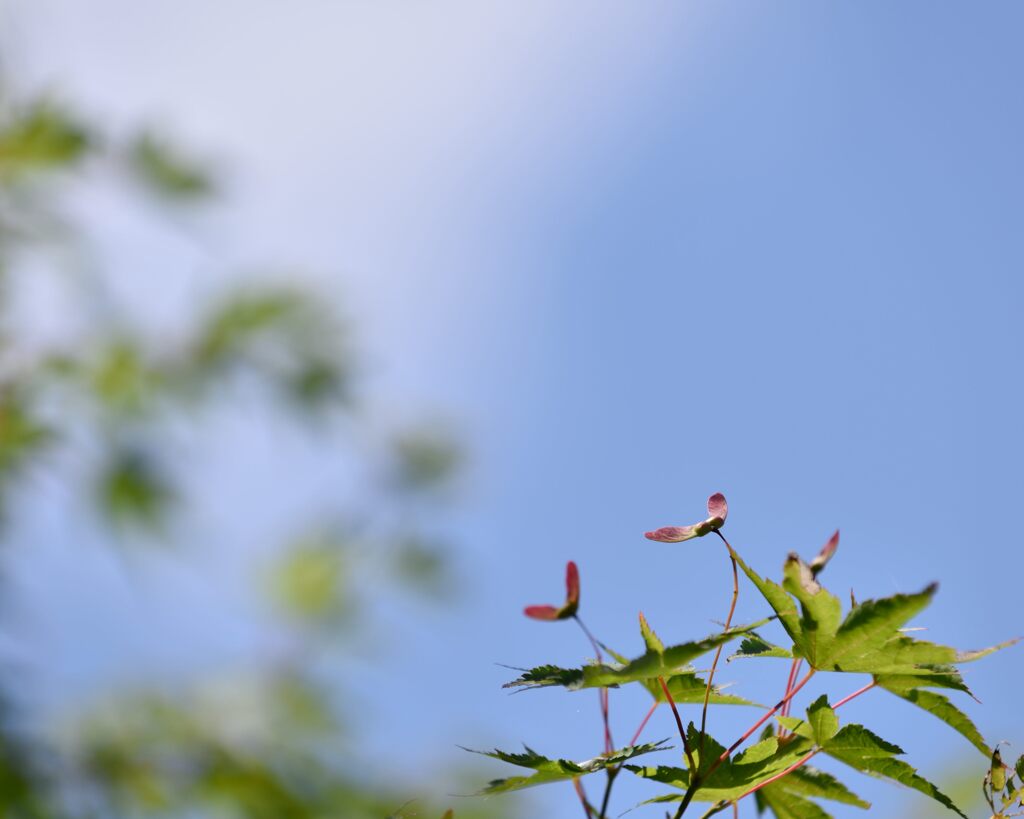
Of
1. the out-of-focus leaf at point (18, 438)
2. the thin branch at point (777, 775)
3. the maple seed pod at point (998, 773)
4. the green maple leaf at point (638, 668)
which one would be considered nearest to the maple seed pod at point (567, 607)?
the green maple leaf at point (638, 668)

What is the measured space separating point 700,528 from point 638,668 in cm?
9

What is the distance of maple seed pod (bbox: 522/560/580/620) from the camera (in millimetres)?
448

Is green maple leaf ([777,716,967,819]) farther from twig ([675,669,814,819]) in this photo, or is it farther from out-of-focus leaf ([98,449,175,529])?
out-of-focus leaf ([98,449,175,529])

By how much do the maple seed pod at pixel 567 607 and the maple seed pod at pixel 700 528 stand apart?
5 cm

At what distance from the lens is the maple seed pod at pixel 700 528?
18.6 inches

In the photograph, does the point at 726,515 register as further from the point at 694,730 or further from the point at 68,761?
the point at 68,761

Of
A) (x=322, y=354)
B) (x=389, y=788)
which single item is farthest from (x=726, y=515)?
(x=322, y=354)

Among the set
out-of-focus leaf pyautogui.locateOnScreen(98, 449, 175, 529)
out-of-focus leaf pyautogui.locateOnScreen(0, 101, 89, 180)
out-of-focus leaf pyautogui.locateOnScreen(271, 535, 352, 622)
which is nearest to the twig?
out-of-focus leaf pyautogui.locateOnScreen(98, 449, 175, 529)

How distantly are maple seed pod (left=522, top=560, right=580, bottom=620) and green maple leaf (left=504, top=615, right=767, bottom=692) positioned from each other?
26 mm

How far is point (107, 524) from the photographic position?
280 cm

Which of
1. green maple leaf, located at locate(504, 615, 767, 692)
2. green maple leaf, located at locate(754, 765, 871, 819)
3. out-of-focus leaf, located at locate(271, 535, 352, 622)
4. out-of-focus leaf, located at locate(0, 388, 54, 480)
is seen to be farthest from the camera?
out-of-focus leaf, located at locate(271, 535, 352, 622)

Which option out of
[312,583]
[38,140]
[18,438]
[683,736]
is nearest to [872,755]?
[683,736]

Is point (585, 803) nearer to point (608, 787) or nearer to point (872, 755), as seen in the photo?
point (608, 787)

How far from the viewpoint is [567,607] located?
1.49 ft
